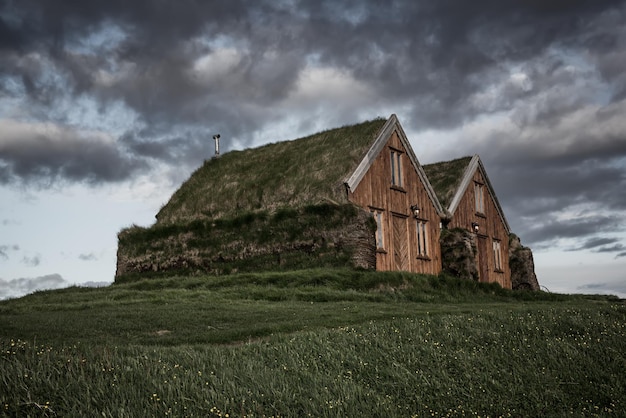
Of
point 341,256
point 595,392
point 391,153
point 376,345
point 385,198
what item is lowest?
point 595,392

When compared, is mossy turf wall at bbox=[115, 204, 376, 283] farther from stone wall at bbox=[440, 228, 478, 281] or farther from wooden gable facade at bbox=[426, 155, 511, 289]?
wooden gable facade at bbox=[426, 155, 511, 289]

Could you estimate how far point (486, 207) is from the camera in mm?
47781

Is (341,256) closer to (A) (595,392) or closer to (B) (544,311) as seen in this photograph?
(B) (544,311)

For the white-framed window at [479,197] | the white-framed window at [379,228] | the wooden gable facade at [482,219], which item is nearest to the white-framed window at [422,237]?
the wooden gable facade at [482,219]

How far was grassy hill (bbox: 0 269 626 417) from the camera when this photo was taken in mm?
11516

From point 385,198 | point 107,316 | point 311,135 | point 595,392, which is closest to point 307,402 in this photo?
point 595,392

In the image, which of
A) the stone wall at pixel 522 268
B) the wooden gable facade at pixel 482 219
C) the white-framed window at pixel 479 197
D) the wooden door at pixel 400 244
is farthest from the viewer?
the stone wall at pixel 522 268

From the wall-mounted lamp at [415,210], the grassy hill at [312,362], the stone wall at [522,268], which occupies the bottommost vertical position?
the grassy hill at [312,362]

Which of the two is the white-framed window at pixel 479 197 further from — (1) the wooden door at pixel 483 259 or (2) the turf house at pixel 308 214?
(2) the turf house at pixel 308 214

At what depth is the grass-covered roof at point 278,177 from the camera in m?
34.7

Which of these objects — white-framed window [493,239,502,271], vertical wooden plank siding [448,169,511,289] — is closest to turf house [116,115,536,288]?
vertical wooden plank siding [448,169,511,289]

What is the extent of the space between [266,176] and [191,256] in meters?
6.65

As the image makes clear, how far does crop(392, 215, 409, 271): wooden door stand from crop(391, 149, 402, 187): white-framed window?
2.10 meters

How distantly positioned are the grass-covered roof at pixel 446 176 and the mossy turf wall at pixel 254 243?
41.4 ft
